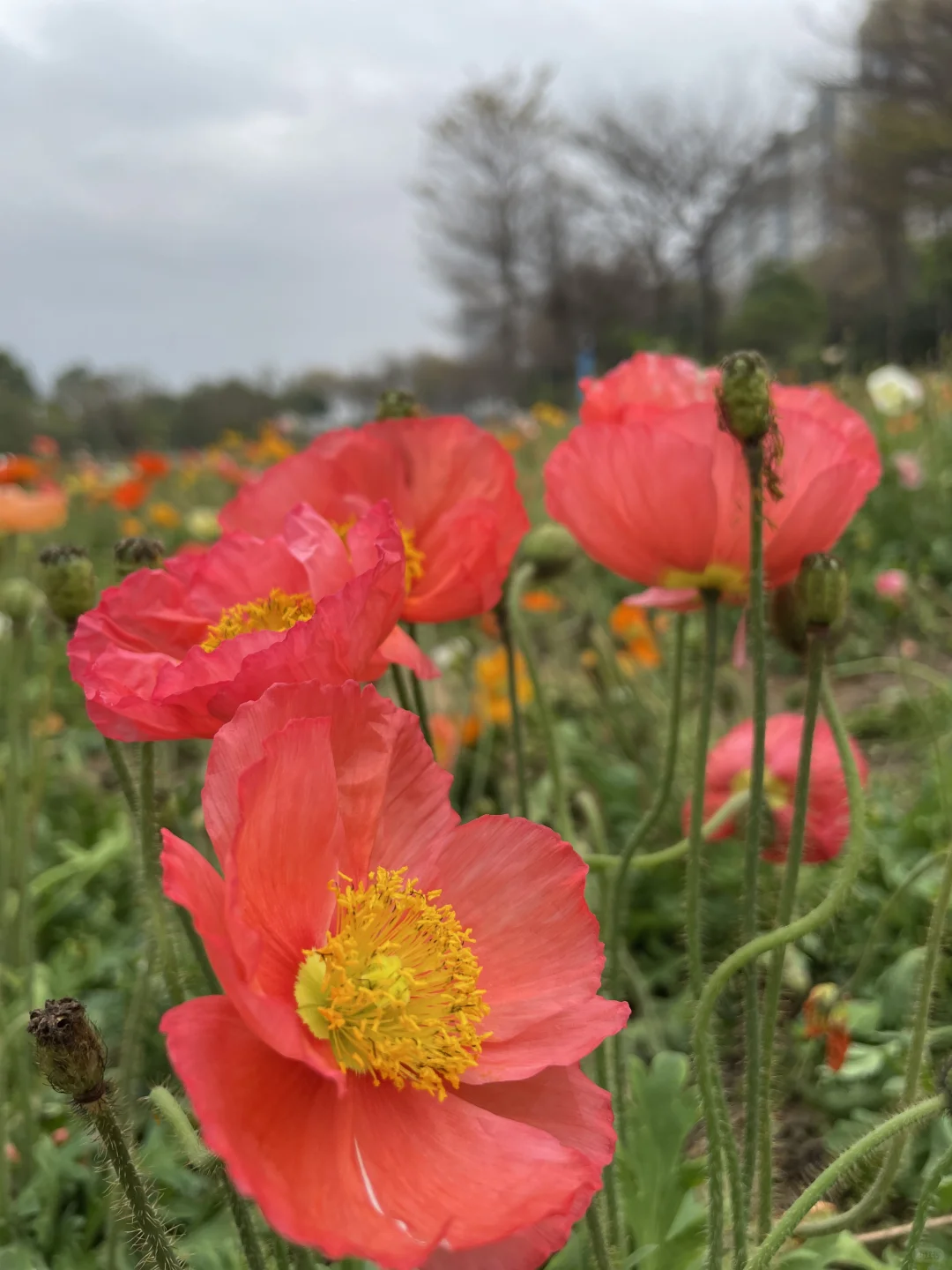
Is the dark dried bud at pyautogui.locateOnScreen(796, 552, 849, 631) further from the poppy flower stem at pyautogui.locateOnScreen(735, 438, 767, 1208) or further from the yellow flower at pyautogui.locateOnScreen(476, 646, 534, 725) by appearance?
the yellow flower at pyautogui.locateOnScreen(476, 646, 534, 725)

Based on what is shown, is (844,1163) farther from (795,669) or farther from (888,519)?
(888,519)

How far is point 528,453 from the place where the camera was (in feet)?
13.9

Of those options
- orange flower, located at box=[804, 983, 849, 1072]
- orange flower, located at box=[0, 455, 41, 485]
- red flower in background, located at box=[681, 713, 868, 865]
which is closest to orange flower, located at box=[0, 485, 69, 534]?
orange flower, located at box=[0, 455, 41, 485]

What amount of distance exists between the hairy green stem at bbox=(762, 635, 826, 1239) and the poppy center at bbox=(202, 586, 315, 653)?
260 millimetres

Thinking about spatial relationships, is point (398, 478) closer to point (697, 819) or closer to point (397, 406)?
point (397, 406)

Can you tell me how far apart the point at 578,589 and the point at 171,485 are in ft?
10.6

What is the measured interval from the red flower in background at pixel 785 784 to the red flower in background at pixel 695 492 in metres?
0.28

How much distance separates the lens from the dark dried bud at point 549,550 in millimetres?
1166

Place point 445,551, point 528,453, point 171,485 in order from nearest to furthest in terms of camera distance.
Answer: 1. point 445,551
2. point 528,453
3. point 171,485

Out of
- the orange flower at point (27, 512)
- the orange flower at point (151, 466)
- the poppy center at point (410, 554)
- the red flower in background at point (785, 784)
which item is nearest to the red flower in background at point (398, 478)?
the poppy center at point (410, 554)

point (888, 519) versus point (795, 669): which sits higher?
point (888, 519)

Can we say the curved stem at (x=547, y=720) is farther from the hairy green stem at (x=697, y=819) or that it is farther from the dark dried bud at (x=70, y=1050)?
the dark dried bud at (x=70, y=1050)

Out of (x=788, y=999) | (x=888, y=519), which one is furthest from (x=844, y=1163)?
(x=888, y=519)

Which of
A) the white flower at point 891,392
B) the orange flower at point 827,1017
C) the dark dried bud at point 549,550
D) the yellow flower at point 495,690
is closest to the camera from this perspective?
the orange flower at point 827,1017
